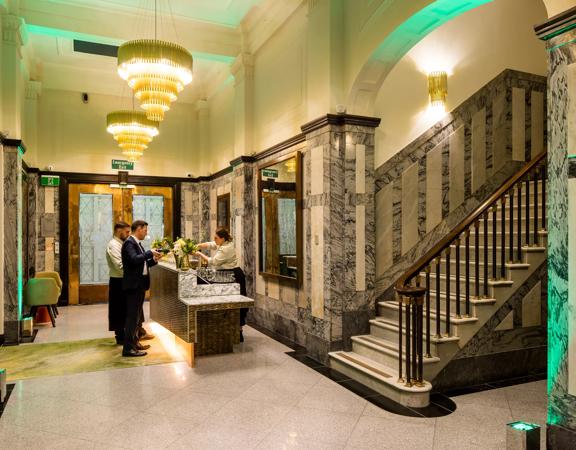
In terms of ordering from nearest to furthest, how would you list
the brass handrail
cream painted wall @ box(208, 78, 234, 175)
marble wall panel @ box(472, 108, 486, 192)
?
the brass handrail, marble wall panel @ box(472, 108, 486, 192), cream painted wall @ box(208, 78, 234, 175)

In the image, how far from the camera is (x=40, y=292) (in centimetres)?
751

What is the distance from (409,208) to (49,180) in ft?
26.9

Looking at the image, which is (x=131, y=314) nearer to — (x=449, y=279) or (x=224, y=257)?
(x=224, y=257)

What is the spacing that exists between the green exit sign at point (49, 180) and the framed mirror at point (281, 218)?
541 cm

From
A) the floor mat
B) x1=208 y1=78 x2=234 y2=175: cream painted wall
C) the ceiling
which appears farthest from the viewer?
x1=208 y1=78 x2=234 y2=175: cream painted wall

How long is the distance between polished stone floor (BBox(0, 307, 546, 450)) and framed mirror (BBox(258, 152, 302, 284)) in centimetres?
182

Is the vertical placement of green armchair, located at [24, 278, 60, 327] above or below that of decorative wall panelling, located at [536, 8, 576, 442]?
below

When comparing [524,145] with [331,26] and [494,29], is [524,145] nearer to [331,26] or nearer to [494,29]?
[494,29]

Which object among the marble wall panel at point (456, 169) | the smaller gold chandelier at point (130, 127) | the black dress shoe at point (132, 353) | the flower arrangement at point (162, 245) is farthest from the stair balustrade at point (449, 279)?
the smaller gold chandelier at point (130, 127)

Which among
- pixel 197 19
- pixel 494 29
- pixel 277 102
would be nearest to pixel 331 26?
pixel 277 102

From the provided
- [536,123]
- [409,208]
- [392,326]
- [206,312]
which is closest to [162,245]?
[206,312]

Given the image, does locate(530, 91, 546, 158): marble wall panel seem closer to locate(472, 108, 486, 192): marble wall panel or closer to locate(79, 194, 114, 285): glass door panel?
locate(472, 108, 486, 192): marble wall panel

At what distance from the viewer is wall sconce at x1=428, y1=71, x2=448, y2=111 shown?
6.29m

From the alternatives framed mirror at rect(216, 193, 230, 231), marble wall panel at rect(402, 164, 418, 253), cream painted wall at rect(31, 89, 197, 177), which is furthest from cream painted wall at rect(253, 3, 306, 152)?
cream painted wall at rect(31, 89, 197, 177)
